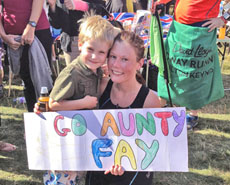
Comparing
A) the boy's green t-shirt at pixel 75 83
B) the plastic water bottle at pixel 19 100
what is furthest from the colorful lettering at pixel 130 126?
the plastic water bottle at pixel 19 100

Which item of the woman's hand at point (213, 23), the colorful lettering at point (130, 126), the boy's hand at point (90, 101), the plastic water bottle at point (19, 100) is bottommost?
the plastic water bottle at point (19, 100)

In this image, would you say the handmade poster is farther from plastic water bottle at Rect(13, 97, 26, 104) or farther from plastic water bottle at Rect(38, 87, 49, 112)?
plastic water bottle at Rect(13, 97, 26, 104)

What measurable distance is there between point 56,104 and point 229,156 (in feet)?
6.81

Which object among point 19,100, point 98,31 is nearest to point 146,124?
point 98,31

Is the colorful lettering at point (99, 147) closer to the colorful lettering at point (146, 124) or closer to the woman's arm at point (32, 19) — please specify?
the colorful lettering at point (146, 124)

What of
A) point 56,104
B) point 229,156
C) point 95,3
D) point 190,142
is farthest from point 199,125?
point 56,104

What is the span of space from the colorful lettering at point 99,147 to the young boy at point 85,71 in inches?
7.7

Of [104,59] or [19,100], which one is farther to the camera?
[19,100]

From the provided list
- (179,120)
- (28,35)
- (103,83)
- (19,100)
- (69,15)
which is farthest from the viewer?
(19,100)

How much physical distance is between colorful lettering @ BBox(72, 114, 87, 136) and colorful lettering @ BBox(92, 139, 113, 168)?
87mm

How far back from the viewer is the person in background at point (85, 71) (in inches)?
60.7

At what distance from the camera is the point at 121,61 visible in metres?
1.54

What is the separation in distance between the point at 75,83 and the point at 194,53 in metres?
1.46

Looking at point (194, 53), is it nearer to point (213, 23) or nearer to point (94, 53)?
point (213, 23)
